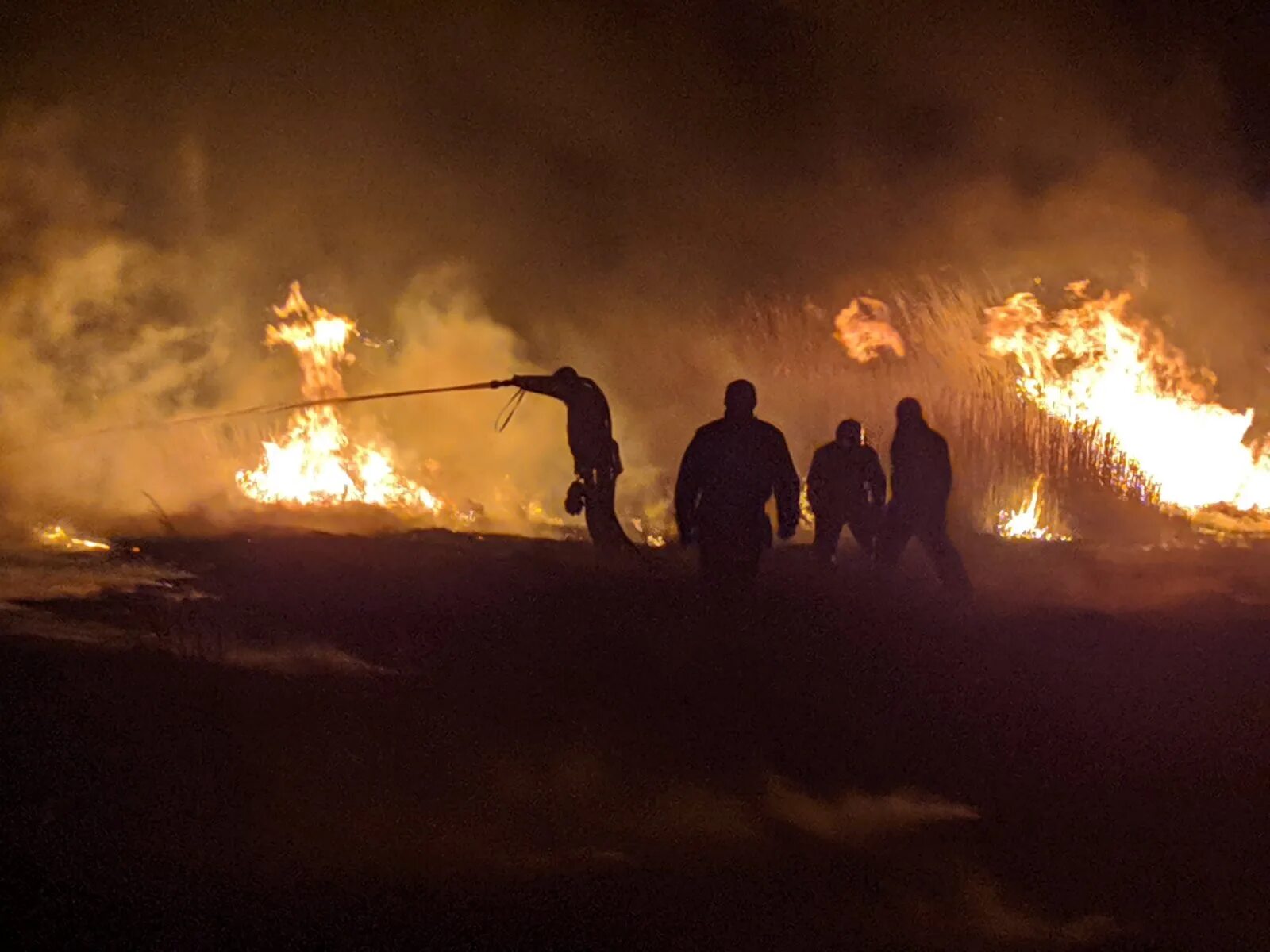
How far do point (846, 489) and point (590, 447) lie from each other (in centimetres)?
251

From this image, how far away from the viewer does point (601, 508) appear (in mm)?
11953

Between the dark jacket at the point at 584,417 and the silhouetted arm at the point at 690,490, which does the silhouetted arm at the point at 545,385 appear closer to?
the dark jacket at the point at 584,417

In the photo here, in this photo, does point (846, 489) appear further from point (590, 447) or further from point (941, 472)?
point (590, 447)

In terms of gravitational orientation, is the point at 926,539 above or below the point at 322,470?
below

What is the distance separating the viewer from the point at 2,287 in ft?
70.0

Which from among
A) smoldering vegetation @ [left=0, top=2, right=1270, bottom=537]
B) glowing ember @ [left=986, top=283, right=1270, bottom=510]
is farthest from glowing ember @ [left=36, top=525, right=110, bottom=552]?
glowing ember @ [left=986, top=283, right=1270, bottom=510]

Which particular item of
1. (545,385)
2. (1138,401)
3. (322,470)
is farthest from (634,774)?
(1138,401)

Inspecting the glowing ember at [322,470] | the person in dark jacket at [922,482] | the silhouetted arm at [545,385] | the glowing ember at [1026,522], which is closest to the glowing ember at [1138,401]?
the glowing ember at [1026,522]

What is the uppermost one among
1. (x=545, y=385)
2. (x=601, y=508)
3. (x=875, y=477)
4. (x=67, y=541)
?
(x=545, y=385)

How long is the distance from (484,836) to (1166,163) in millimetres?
22383

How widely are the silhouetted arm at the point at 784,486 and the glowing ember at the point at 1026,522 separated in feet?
42.9

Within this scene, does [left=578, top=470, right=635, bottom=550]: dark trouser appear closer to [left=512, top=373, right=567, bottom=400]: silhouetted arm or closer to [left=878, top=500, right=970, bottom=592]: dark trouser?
[left=512, top=373, right=567, bottom=400]: silhouetted arm

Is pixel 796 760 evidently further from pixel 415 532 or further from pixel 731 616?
pixel 415 532

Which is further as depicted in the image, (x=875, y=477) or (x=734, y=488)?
(x=875, y=477)
